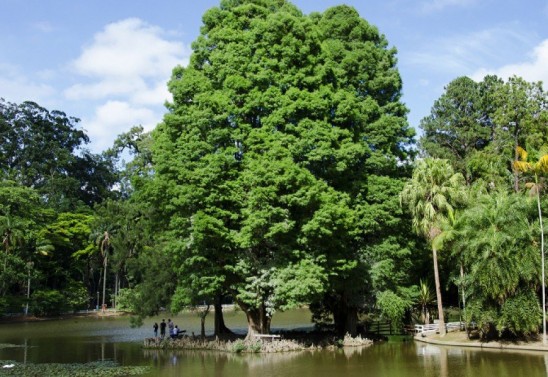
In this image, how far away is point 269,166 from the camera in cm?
2912

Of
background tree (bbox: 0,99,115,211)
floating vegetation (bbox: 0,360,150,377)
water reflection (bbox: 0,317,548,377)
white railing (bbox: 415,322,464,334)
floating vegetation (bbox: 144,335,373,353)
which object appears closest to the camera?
water reflection (bbox: 0,317,548,377)

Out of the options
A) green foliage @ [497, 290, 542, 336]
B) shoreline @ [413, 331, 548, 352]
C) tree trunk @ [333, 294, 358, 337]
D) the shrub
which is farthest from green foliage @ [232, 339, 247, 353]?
the shrub

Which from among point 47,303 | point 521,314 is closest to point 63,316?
point 47,303

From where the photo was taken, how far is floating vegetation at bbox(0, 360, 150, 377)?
23.4 meters

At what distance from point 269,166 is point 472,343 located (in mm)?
14440

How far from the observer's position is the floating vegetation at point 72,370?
2345 cm

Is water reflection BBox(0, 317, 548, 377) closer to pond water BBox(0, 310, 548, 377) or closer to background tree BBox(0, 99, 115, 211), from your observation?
pond water BBox(0, 310, 548, 377)

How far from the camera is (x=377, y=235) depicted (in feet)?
115

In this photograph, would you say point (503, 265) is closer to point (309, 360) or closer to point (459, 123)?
point (309, 360)

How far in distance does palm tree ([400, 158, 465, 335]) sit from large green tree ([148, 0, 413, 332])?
128 centimetres

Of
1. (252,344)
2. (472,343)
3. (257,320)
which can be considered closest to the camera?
(252,344)

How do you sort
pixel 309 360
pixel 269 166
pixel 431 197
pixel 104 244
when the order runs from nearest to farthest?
pixel 309 360 < pixel 269 166 < pixel 431 197 < pixel 104 244

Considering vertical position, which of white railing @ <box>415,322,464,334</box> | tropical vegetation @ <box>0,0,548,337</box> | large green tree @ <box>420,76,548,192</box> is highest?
large green tree @ <box>420,76,548,192</box>

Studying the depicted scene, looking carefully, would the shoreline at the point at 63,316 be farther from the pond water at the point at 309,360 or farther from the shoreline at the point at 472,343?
the shoreline at the point at 472,343
